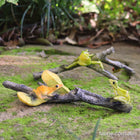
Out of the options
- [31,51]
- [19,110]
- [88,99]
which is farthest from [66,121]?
[31,51]

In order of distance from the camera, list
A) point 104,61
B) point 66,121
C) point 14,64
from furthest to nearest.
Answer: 1. point 14,64
2. point 104,61
3. point 66,121

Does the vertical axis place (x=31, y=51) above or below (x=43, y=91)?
below

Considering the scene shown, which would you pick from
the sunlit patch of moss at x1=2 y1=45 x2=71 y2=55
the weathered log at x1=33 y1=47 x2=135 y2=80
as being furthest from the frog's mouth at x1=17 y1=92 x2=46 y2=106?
the sunlit patch of moss at x1=2 y1=45 x2=71 y2=55

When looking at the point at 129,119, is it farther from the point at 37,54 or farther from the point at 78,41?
the point at 78,41

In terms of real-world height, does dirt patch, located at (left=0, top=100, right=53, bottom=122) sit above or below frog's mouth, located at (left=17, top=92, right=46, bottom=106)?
below

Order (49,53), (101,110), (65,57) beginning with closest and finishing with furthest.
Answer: (101,110), (65,57), (49,53)

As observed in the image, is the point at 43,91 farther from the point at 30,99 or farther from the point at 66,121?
the point at 66,121

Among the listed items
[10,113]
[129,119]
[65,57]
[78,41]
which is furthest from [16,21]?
[129,119]

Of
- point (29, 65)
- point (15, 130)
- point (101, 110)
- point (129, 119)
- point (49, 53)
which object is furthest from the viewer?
point (49, 53)

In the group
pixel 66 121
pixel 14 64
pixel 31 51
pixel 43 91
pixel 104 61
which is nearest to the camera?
pixel 66 121

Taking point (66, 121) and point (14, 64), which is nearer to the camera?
point (66, 121)

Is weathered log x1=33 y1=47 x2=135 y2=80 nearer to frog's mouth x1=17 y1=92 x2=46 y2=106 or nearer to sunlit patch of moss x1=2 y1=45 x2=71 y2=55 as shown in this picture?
frog's mouth x1=17 y1=92 x2=46 y2=106
